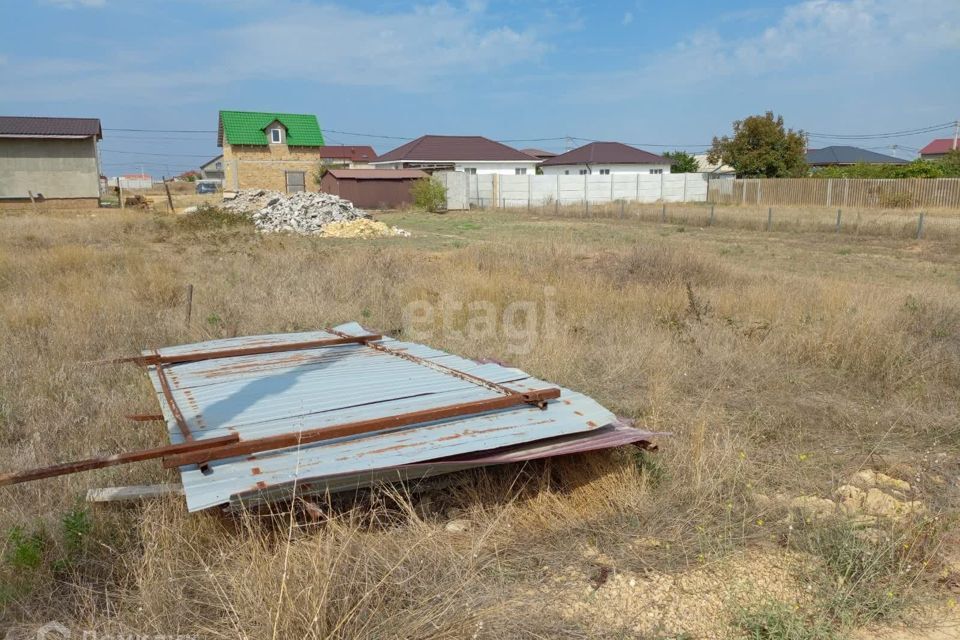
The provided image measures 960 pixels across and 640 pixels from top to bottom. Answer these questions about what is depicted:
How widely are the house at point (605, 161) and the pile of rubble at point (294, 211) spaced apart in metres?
30.1

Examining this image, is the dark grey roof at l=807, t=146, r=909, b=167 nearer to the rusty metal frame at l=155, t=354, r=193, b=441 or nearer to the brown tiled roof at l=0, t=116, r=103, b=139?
the brown tiled roof at l=0, t=116, r=103, b=139

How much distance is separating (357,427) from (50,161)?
31.5 meters

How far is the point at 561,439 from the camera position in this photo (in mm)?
3658

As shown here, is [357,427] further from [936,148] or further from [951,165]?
[936,148]

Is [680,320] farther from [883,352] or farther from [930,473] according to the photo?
[930,473]

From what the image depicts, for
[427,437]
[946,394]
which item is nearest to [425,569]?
[427,437]

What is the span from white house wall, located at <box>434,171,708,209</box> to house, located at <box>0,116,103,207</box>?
53.3 ft

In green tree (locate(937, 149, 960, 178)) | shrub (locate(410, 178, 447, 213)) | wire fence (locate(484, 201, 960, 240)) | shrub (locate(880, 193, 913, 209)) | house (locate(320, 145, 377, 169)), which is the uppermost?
house (locate(320, 145, 377, 169))

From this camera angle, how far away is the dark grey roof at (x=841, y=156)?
6025 centimetres

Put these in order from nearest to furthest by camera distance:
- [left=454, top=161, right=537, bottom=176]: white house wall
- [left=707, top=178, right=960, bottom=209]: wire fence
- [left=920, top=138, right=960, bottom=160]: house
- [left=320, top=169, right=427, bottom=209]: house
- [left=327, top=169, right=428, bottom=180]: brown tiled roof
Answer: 1. [left=707, top=178, right=960, bottom=209]: wire fence
2. [left=320, top=169, right=427, bottom=209]: house
3. [left=327, top=169, right=428, bottom=180]: brown tiled roof
4. [left=454, top=161, right=537, bottom=176]: white house wall
5. [left=920, top=138, right=960, bottom=160]: house

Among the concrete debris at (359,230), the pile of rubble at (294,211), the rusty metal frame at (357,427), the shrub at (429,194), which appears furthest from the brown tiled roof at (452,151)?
the rusty metal frame at (357,427)

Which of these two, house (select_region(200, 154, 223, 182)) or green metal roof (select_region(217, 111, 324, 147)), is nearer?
green metal roof (select_region(217, 111, 324, 147))

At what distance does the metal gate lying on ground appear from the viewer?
3.02m

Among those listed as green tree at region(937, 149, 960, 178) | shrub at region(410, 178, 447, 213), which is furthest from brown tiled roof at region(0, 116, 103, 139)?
green tree at region(937, 149, 960, 178)
